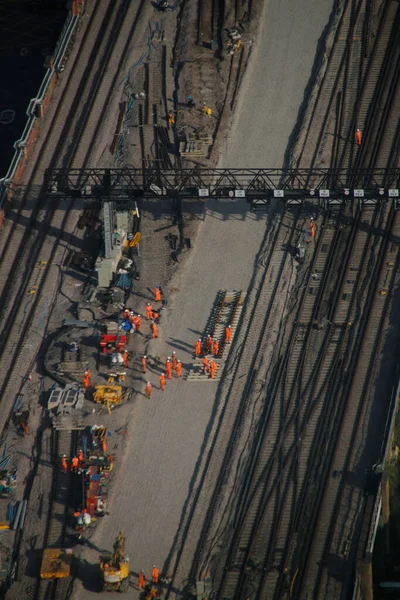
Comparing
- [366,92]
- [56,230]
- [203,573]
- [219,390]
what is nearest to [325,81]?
[366,92]

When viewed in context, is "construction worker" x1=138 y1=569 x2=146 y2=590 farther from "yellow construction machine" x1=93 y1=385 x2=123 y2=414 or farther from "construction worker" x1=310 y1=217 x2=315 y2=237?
"construction worker" x1=310 y1=217 x2=315 y2=237

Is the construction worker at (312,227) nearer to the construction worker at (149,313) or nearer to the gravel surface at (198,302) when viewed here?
the gravel surface at (198,302)

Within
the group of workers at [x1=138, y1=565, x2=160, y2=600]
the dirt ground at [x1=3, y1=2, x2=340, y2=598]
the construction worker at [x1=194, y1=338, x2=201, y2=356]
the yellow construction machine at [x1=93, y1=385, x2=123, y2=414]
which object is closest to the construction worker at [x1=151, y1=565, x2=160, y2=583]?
the group of workers at [x1=138, y1=565, x2=160, y2=600]

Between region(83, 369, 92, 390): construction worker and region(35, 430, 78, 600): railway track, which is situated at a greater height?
region(83, 369, 92, 390): construction worker

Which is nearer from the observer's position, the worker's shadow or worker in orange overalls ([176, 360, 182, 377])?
the worker's shadow

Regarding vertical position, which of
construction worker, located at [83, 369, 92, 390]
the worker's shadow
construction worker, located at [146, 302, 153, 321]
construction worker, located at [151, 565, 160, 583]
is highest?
construction worker, located at [146, 302, 153, 321]

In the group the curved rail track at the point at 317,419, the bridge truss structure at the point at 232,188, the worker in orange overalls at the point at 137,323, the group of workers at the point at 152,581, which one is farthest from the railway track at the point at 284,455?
the worker in orange overalls at the point at 137,323

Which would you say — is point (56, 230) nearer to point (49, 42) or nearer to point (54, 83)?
point (54, 83)
